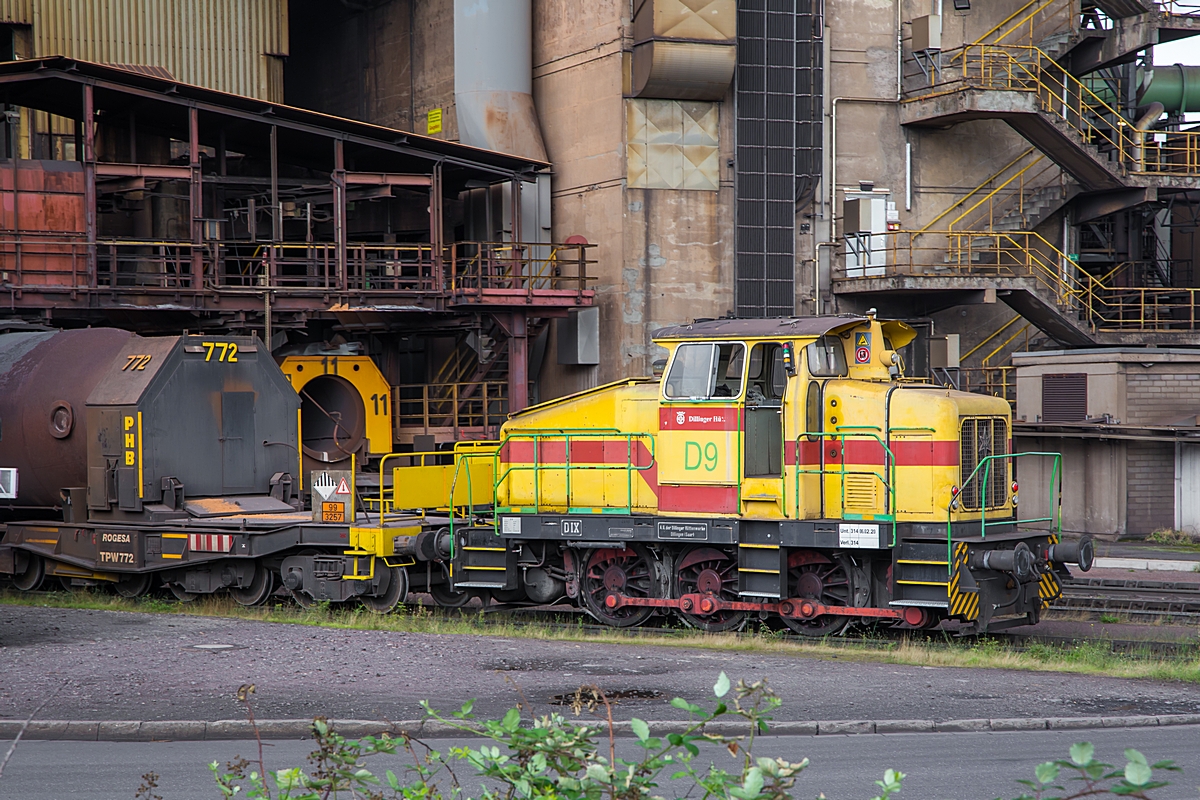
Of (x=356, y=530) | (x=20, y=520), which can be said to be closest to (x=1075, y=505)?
(x=356, y=530)

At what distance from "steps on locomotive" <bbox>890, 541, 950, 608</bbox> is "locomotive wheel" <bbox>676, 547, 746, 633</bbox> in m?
1.95

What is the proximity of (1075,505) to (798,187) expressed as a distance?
31.7 ft

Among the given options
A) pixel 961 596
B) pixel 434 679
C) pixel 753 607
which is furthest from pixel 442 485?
pixel 961 596

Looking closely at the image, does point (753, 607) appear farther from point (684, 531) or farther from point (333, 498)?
point (333, 498)

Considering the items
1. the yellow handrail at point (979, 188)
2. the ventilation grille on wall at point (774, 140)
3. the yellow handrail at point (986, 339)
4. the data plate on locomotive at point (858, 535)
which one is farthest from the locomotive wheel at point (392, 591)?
the yellow handrail at point (979, 188)

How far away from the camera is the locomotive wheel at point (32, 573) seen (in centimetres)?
1833

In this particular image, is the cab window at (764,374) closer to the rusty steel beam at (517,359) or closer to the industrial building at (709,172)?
the industrial building at (709,172)

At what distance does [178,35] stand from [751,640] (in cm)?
2626

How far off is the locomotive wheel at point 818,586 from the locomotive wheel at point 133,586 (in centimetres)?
892

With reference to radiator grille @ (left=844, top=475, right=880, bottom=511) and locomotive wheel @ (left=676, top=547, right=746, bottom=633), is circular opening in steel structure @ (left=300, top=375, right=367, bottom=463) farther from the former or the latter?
radiator grille @ (left=844, top=475, right=880, bottom=511)

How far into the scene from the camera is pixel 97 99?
28.5 m

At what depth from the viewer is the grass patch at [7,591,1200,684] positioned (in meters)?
12.5

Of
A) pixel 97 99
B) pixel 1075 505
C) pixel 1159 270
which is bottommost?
pixel 1075 505

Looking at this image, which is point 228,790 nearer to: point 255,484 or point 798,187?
point 255,484
